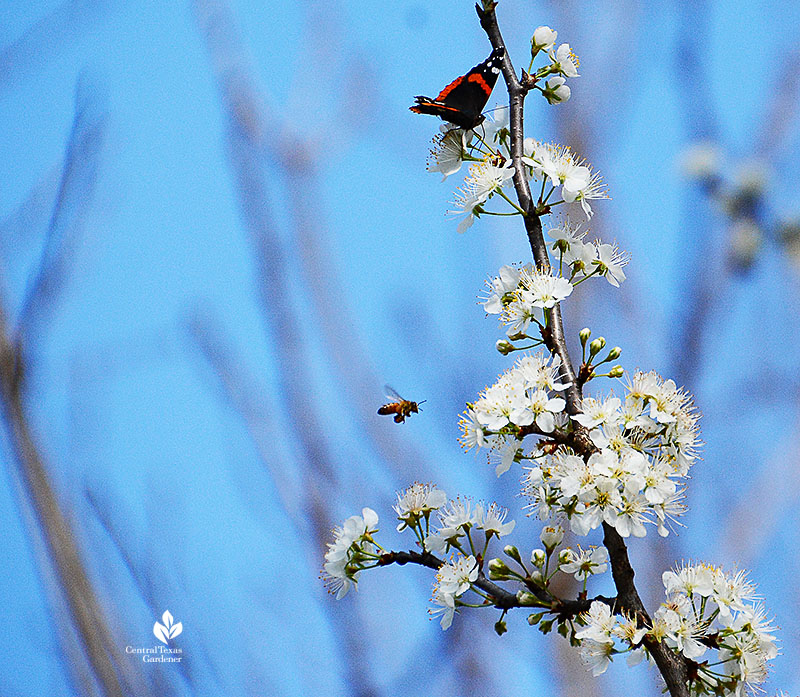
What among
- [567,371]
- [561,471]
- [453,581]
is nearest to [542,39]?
[567,371]

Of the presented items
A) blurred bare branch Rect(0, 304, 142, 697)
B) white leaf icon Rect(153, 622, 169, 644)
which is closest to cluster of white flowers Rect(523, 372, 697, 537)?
blurred bare branch Rect(0, 304, 142, 697)

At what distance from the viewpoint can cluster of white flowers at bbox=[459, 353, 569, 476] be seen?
792mm

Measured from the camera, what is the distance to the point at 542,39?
3.22ft

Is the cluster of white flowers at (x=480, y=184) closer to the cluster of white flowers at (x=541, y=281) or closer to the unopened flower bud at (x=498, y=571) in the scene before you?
the cluster of white flowers at (x=541, y=281)

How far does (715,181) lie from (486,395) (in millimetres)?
1464

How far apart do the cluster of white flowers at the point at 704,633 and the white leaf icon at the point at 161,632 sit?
1411 mm

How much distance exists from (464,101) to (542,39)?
15 cm

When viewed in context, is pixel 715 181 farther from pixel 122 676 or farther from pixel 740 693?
pixel 122 676

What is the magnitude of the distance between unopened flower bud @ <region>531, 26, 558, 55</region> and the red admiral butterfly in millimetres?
67

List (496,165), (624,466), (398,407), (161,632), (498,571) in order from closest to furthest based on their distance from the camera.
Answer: (624,466), (498,571), (496,165), (398,407), (161,632)

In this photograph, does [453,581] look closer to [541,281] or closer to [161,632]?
[541,281]

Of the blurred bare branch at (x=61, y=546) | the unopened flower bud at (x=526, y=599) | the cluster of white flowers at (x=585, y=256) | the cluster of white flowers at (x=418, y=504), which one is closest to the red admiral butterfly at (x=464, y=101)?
the cluster of white flowers at (x=585, y=256)

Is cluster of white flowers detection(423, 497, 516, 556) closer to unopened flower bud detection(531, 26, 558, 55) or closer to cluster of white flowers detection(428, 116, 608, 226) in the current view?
cluster of white flowers detection(428, 116, 608, 226)

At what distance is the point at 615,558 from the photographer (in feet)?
2.64
